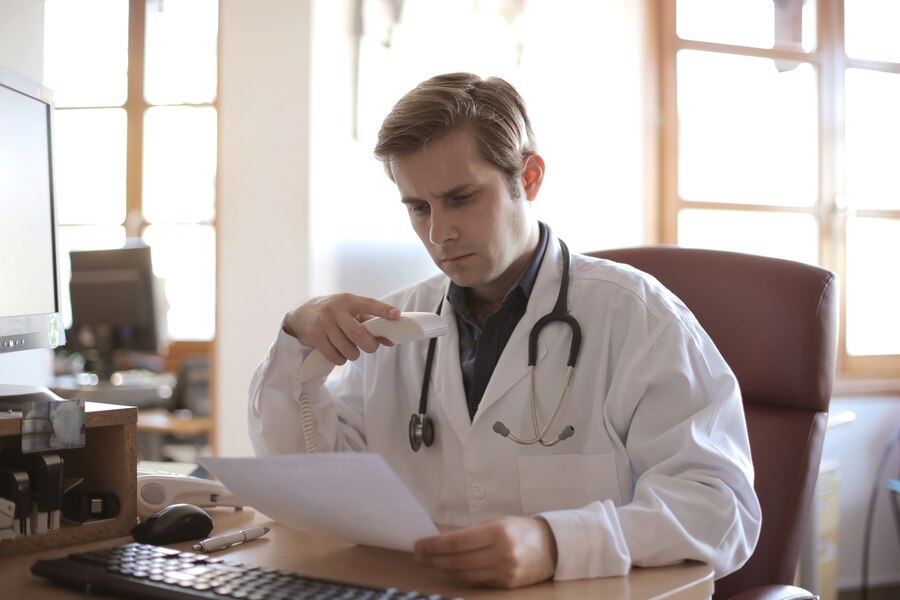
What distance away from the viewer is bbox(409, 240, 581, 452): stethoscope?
1310 millimetres

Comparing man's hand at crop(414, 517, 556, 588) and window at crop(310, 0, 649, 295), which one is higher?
window at crop(310, 0, 649, 295)

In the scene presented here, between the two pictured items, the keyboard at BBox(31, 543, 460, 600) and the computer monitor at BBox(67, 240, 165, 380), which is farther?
the computer monitor at BBox(67, 240, 165, 380)

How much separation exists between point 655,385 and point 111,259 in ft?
10.1

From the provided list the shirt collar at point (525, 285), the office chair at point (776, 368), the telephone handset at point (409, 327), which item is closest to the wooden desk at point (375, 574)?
the telephone handset at point (409, 327)

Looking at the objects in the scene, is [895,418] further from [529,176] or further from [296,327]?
[296,327]

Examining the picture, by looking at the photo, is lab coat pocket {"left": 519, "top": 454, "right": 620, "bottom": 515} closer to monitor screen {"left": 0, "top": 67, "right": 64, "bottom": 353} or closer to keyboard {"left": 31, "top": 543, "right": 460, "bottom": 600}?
keyboard {"left": 31, "top": 543, "right": 460, "bottom": 600}

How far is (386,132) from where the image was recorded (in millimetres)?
1454

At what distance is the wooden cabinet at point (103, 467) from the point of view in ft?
3.70

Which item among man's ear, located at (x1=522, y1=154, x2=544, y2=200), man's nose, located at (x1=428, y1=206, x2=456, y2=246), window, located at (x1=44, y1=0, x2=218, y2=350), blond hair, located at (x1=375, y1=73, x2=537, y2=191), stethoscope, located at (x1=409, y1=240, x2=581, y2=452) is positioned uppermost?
window, located at (x1=44, y1=0, x2=218, y2=350)

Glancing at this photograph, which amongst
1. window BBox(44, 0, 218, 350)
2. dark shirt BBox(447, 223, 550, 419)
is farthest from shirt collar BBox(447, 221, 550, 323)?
window BBox(44, 0, 218, 350)

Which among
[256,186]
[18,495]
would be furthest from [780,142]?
[18,495]

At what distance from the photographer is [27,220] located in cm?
121

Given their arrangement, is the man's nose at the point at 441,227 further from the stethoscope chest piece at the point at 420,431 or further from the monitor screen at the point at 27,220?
the monitor screen at the point at 27,220

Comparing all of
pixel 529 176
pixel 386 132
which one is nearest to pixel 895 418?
pixel 529 176
